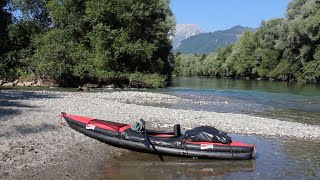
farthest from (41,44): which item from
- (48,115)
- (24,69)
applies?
(48,115)

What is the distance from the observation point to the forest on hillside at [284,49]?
3150 inches

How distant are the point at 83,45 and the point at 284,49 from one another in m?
54.4

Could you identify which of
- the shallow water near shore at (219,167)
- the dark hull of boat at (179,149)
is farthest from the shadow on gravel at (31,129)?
the shallow water near shore at (219,167)

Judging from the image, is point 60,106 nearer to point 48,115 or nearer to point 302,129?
point 48,115

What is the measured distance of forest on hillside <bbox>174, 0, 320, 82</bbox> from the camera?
8000 centimetres

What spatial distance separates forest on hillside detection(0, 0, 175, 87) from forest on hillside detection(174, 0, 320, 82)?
3474 centimetres

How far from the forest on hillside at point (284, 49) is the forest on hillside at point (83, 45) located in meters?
34.7

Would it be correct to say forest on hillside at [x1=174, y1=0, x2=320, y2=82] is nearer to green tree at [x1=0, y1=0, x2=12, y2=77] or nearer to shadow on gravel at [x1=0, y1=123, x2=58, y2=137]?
green tree at [x1=0, y1=0, x2=12, y2=77]

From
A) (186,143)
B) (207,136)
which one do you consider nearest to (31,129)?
(186,143)

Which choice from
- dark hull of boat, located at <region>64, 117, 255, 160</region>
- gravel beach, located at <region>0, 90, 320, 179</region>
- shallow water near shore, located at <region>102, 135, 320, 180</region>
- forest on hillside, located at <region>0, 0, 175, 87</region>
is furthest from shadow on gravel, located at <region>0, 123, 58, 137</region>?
forest on hillside, located at <region>0, 0, 175, 87</region>

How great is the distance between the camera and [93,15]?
5659 cm

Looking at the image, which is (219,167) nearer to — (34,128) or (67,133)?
(67,133)

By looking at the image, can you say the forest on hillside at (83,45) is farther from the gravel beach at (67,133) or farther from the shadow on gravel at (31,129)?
the shadow on gravel at (31,129)

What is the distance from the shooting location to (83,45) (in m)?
57.9
